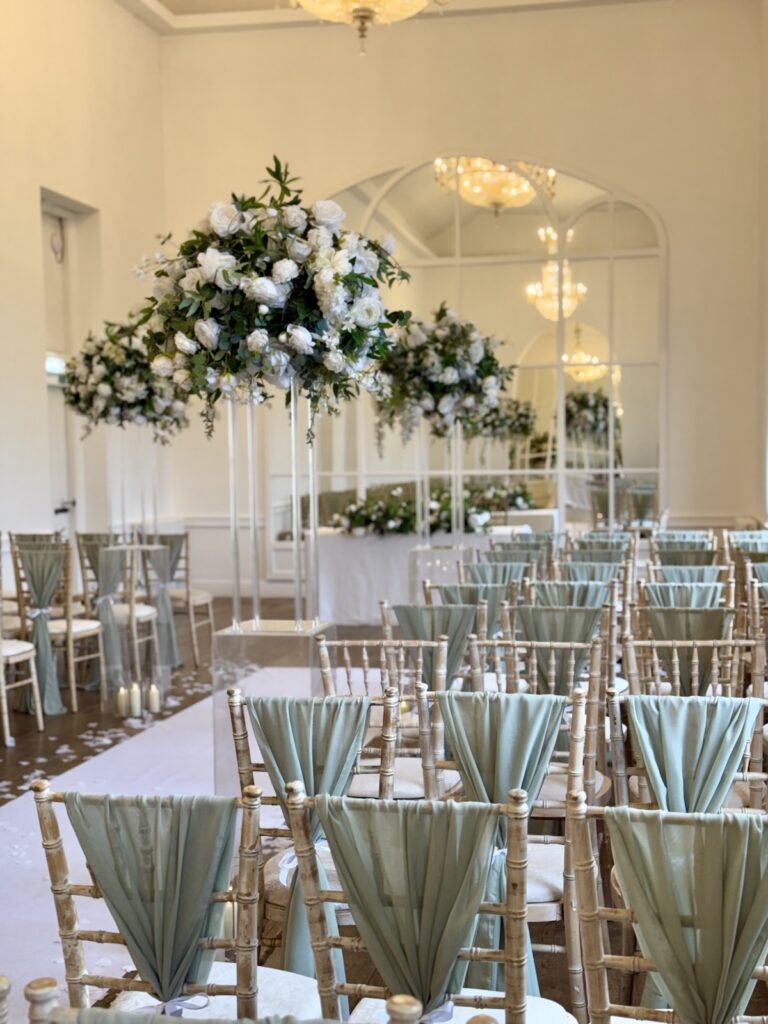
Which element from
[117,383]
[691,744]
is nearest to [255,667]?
[691,744]

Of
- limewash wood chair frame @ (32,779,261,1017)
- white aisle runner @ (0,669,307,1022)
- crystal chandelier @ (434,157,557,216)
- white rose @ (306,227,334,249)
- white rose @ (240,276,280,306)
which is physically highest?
crystal chandelier @ (434,157,557,216)

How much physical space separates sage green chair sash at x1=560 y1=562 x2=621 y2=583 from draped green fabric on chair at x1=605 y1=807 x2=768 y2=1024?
429 centimetres

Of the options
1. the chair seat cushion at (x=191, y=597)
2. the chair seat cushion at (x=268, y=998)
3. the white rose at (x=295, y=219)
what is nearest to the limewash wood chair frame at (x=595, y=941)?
the chair seat cushion at (x=268, y=998)

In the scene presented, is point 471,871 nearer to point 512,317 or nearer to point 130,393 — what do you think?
point 130,393

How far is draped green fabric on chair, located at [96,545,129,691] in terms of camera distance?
7844 millimetres

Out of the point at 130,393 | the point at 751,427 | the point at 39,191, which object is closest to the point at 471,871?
the point at 130,393

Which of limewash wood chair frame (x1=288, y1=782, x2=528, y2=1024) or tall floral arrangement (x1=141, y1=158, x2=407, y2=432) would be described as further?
tall floral arrangement (x1=141, y1=158, x2=407, y2=432)

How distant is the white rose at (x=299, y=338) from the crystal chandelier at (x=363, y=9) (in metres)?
5.81

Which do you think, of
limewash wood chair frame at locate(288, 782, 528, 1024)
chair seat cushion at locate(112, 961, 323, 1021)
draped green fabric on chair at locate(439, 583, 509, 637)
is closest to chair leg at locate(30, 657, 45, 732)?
draped green fabric on chair at locate(439, 583, 509, 637)

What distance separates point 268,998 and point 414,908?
513 mm

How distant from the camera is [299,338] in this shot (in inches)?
168

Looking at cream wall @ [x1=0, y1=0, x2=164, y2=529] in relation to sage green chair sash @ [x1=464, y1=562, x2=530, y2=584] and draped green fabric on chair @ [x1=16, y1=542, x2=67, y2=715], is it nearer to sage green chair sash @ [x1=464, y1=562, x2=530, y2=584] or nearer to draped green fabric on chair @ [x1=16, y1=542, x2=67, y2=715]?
draped green fabric on chair @ [x1=16, y1=542, x2=67, y2=715]

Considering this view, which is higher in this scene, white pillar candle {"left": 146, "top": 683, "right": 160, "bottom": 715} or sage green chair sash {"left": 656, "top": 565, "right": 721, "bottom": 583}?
sage green chair sash {"left": 656, "top": 565, "right": 721, "bottom": 583}

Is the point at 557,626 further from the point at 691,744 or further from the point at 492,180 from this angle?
the point at 492,180
